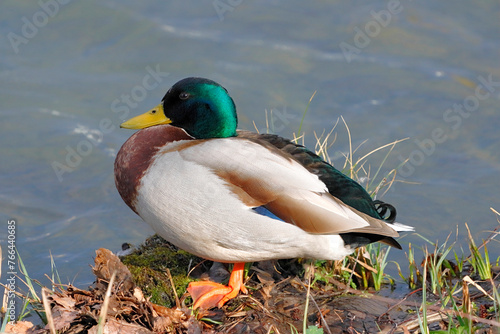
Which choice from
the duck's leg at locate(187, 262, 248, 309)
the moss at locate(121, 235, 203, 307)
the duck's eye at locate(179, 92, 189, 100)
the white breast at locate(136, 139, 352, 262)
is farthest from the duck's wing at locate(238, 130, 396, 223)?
the moss at locate(121, 235, 203, 307)

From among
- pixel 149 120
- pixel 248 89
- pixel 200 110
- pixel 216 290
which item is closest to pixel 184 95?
pixel 200 110

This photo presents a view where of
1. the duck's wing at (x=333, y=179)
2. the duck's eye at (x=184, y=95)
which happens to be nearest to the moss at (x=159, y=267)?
the duck's wing at (x=333, y=179)

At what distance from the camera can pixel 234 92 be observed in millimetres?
7254

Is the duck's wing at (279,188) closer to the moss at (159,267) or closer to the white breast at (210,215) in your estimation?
the white breast at (210,215)

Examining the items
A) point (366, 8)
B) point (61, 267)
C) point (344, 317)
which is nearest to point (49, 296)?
point (344, 317)

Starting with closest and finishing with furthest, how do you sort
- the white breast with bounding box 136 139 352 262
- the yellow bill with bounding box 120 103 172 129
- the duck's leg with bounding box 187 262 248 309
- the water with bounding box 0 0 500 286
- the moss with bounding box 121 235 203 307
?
the white breast with bounding box 136 139 352 262
the duck's leg with bounding box 187 262 248 309
the moss with bounding box 121 235 203 307
the yellow bill with bounding box 120 103 172 129
the water with bounding box 0 0 500 286

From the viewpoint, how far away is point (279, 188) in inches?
138

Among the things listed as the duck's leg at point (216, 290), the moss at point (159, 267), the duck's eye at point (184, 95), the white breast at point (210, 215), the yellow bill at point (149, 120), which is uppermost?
the duck's eye at point (184, 95)

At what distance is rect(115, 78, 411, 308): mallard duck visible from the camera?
11.5 ft

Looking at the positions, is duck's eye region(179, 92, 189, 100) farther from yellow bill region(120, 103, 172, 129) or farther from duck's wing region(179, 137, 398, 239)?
duck's wing region(179, 137, 398, 239)

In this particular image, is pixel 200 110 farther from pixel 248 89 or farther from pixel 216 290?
pixel 248 89

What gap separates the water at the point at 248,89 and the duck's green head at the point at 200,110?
6.40 ft

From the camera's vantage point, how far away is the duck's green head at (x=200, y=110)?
3.83m

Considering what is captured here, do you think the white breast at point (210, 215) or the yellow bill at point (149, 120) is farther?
the yellow bill at point (149, 120)
